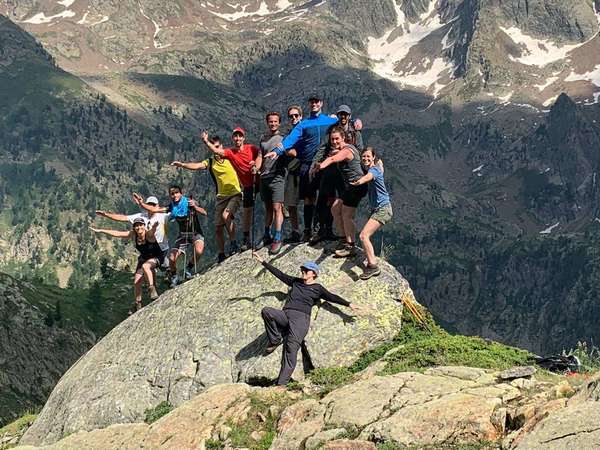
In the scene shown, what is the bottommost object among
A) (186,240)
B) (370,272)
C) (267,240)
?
(370,272)

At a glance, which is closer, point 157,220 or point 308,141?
point 308,141

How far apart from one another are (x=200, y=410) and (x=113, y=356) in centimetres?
639

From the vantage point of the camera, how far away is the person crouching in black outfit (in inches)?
709

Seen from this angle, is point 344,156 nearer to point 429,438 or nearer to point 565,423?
point 429,438

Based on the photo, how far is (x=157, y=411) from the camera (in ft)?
63.2

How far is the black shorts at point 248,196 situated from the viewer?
2333cm

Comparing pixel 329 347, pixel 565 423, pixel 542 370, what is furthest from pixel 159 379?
pixel 565 423

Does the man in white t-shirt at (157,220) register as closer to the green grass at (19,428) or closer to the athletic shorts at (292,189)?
the athletic shorts at (292,189)

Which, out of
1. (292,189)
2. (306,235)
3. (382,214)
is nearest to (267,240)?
(306,235)

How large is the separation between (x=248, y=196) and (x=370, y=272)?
17.0 feet

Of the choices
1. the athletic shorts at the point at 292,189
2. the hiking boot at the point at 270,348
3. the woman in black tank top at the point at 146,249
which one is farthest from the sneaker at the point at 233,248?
the hiking boot at the point at 270,348

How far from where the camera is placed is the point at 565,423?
11812mm

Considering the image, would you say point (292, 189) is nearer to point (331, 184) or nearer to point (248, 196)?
point (331, 184)

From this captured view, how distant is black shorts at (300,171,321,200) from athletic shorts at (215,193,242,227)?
235 centimetres
